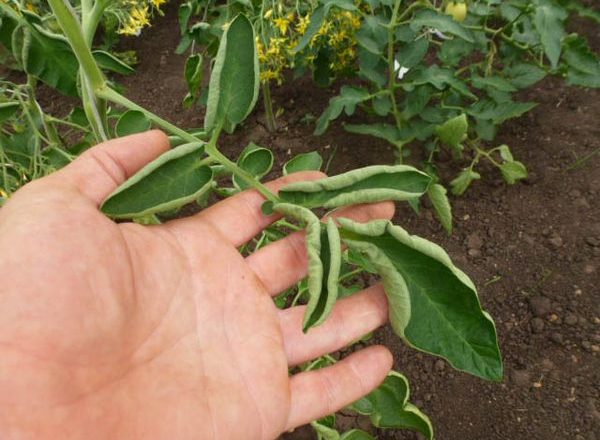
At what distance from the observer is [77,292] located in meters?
0.89

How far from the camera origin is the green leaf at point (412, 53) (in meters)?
1.57

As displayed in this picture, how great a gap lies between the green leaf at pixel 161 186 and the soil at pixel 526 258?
2.99 feet

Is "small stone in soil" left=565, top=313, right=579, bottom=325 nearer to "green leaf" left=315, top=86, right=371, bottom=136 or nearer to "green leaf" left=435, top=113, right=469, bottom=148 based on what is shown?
"green leaf" left=435, top=113, right=469, bottom=148

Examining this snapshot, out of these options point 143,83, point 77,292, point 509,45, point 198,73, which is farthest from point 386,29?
point 143,83

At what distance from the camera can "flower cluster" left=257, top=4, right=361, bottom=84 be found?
1.51 meters

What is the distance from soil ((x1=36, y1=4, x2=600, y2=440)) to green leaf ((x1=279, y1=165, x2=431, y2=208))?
Answer: 30.1 inches

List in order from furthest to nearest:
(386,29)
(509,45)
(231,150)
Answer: (231,150) < (509,45) < (386,29)

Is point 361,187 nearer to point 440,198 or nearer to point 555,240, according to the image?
point 440,198

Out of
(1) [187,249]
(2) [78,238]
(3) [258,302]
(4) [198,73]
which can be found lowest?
(3) [258,302]

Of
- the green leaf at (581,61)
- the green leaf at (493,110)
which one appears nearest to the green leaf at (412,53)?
the green leaf at (493,110)

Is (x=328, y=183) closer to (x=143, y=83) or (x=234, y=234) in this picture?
(x=234, y=234)

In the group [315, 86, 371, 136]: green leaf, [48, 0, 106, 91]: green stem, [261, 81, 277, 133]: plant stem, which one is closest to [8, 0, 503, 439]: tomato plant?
[48, 0, 106, 91]: green stem

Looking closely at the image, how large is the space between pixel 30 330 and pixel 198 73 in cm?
74

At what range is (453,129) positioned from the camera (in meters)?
1.62
